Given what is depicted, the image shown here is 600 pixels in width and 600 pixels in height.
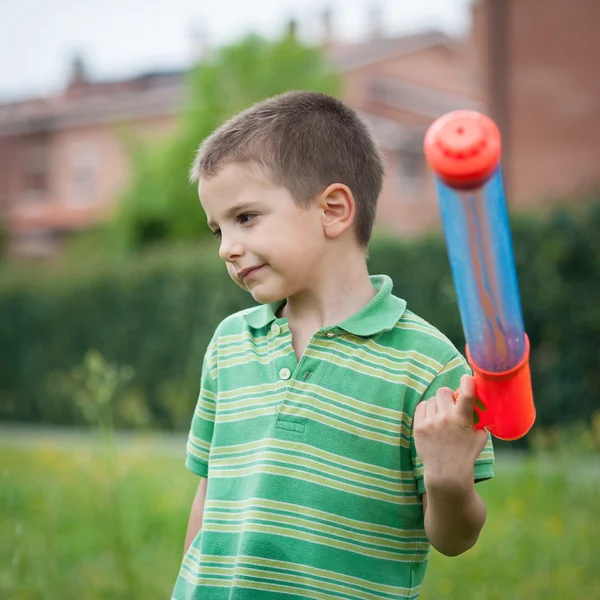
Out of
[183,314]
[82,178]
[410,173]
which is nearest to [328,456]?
[183,314]

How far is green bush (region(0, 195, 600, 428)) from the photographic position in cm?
722

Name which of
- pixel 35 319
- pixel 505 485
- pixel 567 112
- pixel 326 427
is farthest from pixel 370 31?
pixel 326 427

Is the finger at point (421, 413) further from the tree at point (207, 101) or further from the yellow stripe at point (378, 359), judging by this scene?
the tree at point (207, 101)

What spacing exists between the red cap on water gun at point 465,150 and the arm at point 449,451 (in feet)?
1.29

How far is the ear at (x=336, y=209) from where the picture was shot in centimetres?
178

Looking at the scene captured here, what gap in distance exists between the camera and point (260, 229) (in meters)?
1.72

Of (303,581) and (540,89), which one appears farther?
(540,89)

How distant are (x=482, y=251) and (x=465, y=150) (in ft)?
0.45

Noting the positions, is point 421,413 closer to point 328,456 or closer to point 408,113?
point 328,456

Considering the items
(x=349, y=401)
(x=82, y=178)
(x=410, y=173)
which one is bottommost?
(x=82, y=178)

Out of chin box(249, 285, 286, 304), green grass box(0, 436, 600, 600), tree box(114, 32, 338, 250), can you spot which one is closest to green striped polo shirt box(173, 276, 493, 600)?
chin box(249, 285, 286, 304)

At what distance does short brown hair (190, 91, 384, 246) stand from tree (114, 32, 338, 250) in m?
A: 15.9

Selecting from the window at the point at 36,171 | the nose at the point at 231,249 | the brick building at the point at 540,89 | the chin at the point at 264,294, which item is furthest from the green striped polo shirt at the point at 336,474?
the window at the point at 36,171

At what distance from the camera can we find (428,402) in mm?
1484
